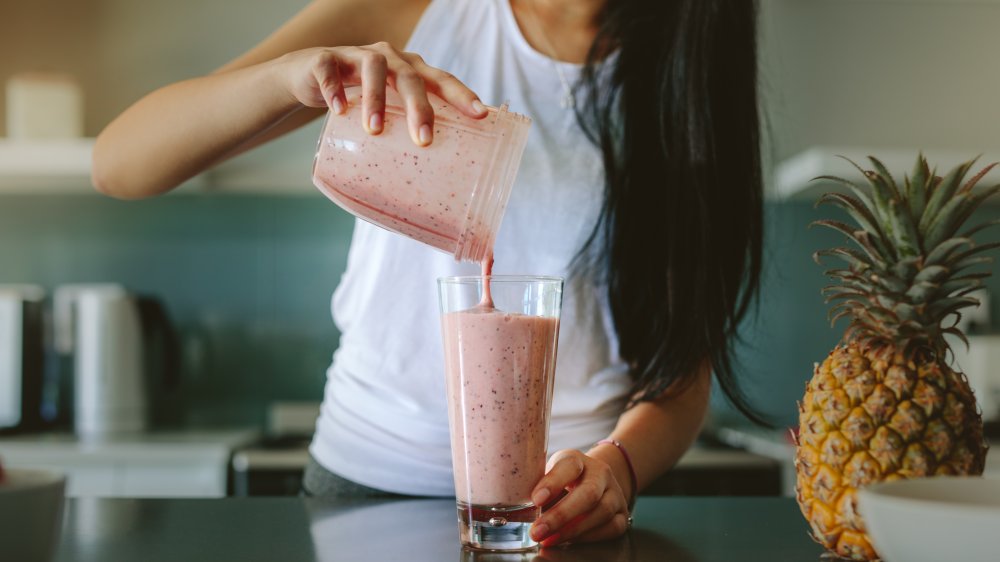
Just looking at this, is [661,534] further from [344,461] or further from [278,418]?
[278,418]

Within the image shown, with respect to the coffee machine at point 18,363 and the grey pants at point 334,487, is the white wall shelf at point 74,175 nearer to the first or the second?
the coffee machine at point 18,363

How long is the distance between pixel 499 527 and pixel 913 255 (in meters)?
0.40

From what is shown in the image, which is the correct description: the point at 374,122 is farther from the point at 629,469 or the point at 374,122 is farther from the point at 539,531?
the point at 629,469

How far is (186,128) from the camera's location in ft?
3.42

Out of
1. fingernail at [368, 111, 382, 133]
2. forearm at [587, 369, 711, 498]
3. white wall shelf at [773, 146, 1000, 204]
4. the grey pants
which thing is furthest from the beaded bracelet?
white wall shelf at [773, 146, 1000, 204]

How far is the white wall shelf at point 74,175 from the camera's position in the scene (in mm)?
2689

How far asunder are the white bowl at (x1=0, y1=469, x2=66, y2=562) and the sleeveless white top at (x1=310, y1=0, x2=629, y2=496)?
1.99 ft

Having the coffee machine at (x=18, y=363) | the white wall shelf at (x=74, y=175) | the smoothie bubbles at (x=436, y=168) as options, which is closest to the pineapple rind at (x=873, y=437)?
the smoothie bubbles at (x=436, y=168)

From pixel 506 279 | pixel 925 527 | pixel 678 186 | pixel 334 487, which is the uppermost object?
pixel 678 186

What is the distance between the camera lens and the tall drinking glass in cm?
76

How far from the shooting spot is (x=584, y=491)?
2.60 feet

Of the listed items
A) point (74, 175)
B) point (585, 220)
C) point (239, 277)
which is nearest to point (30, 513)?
point (585, 220)

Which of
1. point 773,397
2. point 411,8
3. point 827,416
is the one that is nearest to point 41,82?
point 411,8

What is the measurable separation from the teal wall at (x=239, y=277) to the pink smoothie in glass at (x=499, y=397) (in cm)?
245
